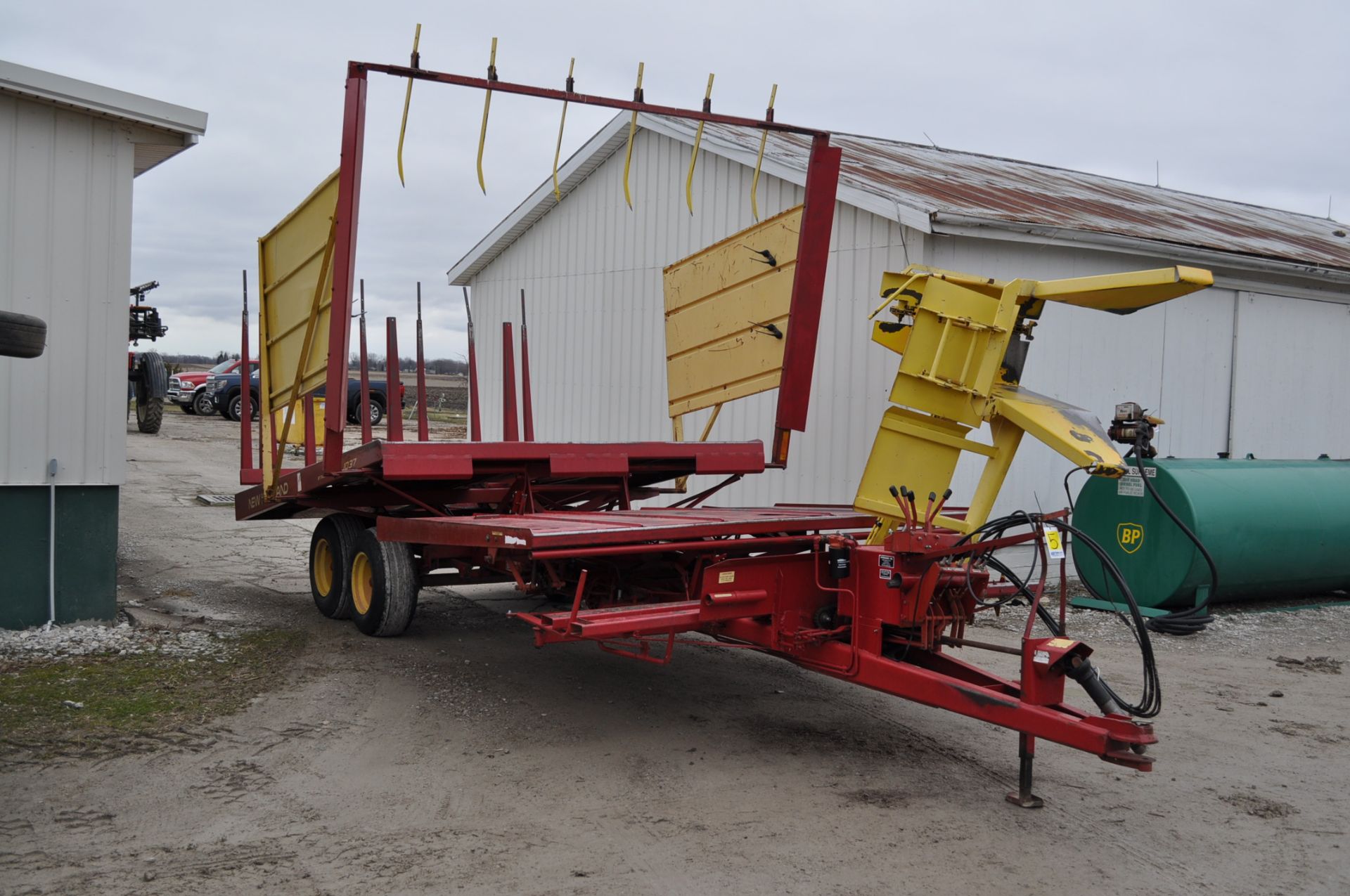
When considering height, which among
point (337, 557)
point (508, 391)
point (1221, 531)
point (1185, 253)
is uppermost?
point (1185, 253)

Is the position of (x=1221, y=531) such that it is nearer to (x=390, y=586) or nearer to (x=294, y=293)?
(x=390, y=586)

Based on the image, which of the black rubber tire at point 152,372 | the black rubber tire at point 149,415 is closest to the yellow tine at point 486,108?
the black rubber tire at point 152,372

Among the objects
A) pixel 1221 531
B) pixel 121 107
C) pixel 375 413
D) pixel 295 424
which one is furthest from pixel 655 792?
pixel 375 413

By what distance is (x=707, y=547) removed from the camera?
5.64 metres

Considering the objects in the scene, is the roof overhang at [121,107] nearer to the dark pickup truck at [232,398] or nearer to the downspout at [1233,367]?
the downspout at [1233,367]

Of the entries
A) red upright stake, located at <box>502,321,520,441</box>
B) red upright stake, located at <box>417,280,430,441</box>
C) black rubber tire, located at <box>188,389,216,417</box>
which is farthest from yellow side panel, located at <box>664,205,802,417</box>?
black rubber tire, located at <box>188,389,216,417</box>

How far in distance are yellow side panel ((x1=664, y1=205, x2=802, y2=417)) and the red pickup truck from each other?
2324 centimetres

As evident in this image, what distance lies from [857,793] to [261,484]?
5.17m

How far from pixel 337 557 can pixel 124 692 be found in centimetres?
207

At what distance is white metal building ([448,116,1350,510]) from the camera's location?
991 centimetres

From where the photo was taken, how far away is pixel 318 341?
6641 millimetres

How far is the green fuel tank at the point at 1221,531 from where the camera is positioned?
9.23 meters

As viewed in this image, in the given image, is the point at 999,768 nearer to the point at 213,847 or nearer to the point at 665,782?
the point at 665,782

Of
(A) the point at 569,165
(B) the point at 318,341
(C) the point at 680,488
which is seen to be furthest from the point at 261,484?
(A) the point at 569,165
